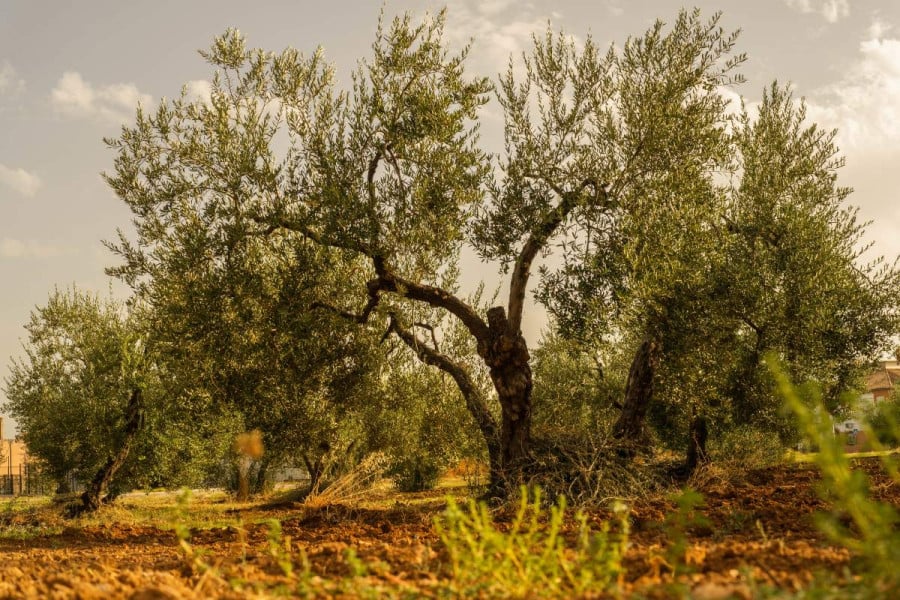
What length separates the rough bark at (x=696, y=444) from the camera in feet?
52.2

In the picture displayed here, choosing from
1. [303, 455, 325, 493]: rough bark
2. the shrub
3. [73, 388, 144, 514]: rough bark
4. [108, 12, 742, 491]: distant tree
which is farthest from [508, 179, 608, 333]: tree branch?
the shrub

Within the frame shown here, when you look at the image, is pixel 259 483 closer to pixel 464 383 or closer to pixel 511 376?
pixel 464 383

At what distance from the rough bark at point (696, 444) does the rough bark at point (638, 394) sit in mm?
1245

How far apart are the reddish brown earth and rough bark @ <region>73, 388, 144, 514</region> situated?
38.9 feet

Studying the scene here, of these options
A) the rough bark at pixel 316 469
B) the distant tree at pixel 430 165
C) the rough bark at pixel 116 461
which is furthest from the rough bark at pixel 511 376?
the rough bark at pixel 116 461

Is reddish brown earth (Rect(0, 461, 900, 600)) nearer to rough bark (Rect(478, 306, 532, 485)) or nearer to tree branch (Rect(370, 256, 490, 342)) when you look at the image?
rough bark (Rect(478, 306, 532, 485))

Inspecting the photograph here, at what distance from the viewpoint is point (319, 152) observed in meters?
13.7

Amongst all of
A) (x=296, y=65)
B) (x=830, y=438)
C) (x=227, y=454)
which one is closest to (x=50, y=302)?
(x=227, y=454)

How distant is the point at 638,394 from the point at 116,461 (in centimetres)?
1513

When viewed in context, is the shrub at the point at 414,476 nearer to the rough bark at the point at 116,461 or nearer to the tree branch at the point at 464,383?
the rough bark at the point at 116,461

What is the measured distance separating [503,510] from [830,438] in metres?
8.49

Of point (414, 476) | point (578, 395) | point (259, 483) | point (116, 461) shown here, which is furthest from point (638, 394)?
point (259, 483)

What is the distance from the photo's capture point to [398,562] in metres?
6.14

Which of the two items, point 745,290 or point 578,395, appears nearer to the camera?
point 745,290
